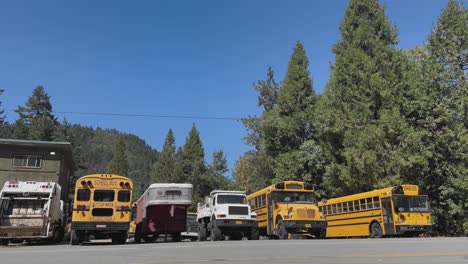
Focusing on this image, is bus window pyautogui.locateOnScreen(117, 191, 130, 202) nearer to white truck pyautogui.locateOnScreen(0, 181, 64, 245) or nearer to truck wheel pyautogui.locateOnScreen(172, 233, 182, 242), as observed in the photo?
white truck pyautogui.locateOnScreen(0, 181, 64, 245)

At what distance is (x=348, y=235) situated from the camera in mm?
26203

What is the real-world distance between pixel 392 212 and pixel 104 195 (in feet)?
48.4

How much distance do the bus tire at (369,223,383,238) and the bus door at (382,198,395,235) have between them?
58 cm

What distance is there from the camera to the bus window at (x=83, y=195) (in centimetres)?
1985

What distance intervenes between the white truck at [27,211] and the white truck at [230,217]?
8184mm

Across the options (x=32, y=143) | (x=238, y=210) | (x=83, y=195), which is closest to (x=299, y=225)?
(x=238, y=210)

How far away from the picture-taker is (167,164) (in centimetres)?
7312

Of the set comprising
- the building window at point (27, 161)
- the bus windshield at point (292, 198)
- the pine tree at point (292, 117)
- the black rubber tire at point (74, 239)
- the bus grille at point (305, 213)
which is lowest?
the black rubber tire at point (74, 239)

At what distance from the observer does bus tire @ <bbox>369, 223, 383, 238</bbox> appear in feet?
76.8

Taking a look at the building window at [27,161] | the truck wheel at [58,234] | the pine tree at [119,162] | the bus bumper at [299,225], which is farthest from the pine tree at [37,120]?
the bus bumper at [299,225]

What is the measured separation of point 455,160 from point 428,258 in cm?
2171

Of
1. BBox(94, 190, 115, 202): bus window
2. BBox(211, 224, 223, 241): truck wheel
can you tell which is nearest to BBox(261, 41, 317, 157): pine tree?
BBox(211, 224, 223, 241): truck wheel

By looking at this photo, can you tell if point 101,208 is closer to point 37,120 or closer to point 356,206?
point 356,206

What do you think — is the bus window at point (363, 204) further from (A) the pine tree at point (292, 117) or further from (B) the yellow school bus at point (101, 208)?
(A) the pine tree at point (292, 117)
